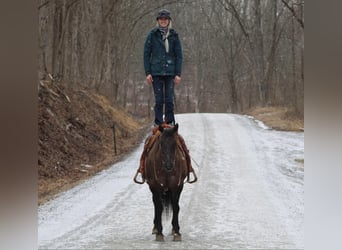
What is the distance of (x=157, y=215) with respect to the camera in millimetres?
2637

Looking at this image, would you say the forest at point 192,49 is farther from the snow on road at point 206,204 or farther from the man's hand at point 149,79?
the snow on road at point 206,204

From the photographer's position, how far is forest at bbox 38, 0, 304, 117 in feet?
8.75

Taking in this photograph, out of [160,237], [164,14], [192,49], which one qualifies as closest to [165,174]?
[160,237]

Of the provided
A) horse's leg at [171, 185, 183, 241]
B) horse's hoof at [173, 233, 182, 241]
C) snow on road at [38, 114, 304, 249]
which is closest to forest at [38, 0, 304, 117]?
snow on road at [38, 114, 304, 249]

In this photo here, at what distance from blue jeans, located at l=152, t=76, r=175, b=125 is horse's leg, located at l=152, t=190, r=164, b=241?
1.30 ft

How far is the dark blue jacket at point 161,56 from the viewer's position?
250 cm

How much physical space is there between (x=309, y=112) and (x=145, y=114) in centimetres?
111

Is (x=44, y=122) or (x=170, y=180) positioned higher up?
(x=44, y=122)

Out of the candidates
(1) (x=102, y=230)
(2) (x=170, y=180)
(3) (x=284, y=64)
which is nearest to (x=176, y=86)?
(2) (x=170, y=180)

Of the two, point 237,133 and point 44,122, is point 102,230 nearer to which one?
point 44,122

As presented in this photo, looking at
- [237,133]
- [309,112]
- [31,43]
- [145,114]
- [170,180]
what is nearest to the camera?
[31,43]

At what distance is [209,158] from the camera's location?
281cm

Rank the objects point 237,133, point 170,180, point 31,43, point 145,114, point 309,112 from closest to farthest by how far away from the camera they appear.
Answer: point 31,43, point 309,112, point 170,180, point 145,114, point 237,133

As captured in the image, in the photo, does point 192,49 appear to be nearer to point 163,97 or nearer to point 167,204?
point 163,97
